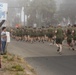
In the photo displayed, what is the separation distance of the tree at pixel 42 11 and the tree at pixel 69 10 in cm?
210

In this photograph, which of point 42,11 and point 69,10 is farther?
point 42,11

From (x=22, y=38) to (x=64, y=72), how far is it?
2357cm

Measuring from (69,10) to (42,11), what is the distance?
18.7 ft

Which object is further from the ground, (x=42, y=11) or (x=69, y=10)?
(x=69, y=10)

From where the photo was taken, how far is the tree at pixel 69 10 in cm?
6669

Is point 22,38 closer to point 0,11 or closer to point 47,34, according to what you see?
point 47,34

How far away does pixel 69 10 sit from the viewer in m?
69.6

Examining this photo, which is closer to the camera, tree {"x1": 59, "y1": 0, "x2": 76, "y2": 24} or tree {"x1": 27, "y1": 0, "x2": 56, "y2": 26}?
tree {"x1": 59, "y1": 0, "x2": 76, "y2": 24}

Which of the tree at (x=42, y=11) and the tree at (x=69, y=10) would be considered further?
the tree at (x=42, y=11)

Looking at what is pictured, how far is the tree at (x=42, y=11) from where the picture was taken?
236 ft

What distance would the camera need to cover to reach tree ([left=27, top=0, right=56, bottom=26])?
71938 mm

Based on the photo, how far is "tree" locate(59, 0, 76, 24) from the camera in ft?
219

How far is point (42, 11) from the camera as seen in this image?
72500mm

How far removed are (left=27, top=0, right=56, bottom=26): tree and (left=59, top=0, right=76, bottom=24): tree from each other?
82.7 inches
